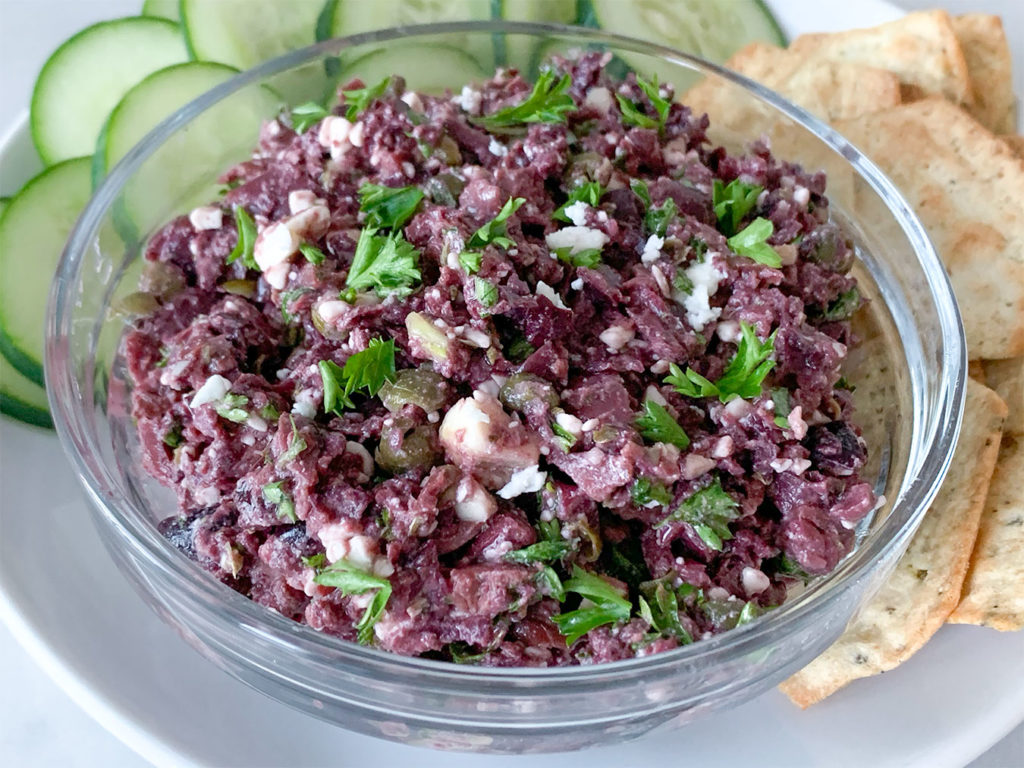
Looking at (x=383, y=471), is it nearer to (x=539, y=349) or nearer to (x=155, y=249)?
(x=539, y=349)

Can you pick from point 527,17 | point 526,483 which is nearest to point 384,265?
point 526,483

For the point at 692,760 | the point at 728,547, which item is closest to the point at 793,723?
the point at 692,760

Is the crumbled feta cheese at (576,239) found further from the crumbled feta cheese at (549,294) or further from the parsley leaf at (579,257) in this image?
the crumbled feta cheese at (549,294)

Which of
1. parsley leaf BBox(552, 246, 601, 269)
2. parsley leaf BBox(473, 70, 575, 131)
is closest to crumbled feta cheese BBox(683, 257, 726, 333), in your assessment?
parsley leaf BBox(552, 246, 601, 269)

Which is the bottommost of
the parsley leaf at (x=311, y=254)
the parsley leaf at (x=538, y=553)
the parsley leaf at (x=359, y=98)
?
the parsley leaf at (x=538, y=553)

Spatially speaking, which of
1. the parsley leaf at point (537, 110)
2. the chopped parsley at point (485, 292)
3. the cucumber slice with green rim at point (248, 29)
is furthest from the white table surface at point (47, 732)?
the cucumber slice with green rim at point (248, 29)

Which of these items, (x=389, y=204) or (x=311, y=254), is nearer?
(x=311, y=254)

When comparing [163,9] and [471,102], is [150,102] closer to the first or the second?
[163,9]

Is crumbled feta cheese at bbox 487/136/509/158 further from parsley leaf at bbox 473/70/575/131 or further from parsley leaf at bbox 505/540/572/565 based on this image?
parsley leaf at bbox 505/540/572/565
